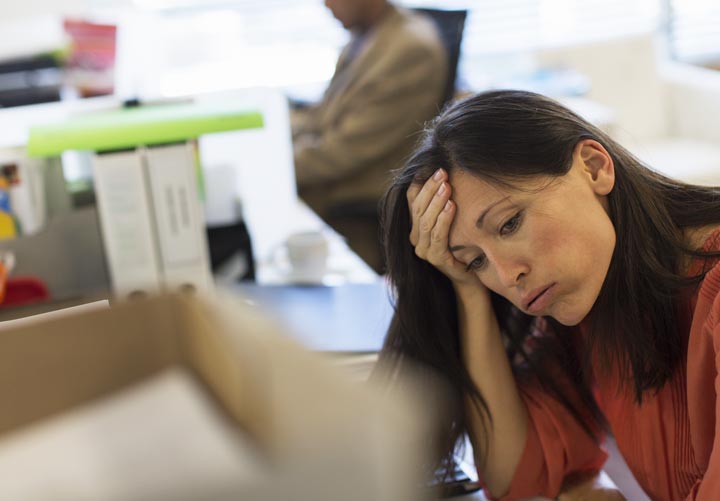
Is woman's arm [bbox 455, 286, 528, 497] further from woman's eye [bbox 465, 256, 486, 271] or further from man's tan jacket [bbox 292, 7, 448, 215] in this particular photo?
man's tan jacket [bbox 292, 7, 448, 215]

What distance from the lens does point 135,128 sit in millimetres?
1392

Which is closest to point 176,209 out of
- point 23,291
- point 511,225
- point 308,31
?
point 23,291

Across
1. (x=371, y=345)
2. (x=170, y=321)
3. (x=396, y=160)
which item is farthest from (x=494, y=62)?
(x=170, y=321)

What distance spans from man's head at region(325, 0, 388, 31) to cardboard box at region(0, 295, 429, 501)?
2.17m

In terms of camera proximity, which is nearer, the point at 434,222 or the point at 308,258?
the point at 434,222

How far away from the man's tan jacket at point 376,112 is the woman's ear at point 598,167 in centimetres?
120

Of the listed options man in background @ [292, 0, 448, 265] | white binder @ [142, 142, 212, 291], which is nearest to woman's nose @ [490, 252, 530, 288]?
white binder @ [142, 142, 212, 291]

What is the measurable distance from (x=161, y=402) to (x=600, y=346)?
32.9 inches

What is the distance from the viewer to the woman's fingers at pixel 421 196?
96cm

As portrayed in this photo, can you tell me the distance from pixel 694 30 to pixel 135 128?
3.25 m

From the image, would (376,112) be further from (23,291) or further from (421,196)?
(421,196)

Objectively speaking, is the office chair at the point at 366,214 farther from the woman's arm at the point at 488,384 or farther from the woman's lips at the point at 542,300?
the woman's lips at the point at 542,300

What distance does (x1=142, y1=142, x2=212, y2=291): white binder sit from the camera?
4.57ft

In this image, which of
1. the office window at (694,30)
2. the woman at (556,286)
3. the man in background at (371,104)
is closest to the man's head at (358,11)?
the man in background at (371,104)
